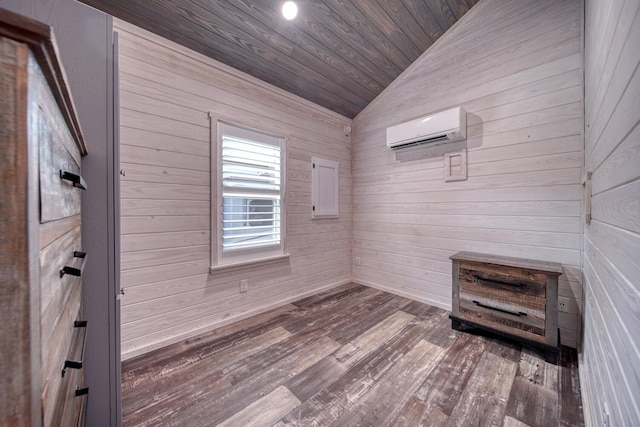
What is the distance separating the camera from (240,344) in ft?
6.66

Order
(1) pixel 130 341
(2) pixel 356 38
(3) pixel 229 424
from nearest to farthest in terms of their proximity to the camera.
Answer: (3) pixel 229 424 < (1) pixel 130 341 < (2) pixel 356 38

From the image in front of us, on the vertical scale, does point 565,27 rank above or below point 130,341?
above

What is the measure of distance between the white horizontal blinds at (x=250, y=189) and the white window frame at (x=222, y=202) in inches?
0.4

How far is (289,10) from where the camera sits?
6.58 ft

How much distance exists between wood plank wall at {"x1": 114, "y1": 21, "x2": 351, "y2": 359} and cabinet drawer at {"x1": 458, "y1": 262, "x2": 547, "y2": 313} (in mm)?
1901

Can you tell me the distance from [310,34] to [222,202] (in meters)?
1.75

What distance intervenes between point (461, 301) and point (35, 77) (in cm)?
271

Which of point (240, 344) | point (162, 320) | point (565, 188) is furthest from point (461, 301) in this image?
point (162, 320)

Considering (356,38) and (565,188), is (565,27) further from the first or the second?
(356,38)

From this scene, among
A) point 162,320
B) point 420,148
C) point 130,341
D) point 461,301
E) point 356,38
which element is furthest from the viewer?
point 420,148

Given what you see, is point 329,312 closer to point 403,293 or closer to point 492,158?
point 403,293

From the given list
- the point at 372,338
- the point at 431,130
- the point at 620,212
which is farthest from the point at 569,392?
the point at 431,130

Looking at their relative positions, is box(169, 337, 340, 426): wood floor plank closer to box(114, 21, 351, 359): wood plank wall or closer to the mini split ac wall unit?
box(114, 21, 351, 359): wood plank wall

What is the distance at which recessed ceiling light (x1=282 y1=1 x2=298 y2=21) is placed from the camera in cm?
197
